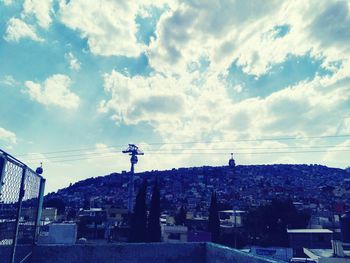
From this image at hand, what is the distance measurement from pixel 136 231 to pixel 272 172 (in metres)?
152

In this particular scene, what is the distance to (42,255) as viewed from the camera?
729cm

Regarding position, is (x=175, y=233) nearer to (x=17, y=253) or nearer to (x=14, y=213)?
(x=17, y=253)

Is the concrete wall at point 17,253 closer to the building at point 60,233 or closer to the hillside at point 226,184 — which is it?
the building at point 60,233

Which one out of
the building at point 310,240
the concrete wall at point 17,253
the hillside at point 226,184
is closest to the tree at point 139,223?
the building at point 310,240

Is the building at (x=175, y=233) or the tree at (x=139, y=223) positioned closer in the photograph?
the tree at (x=139, y=223)

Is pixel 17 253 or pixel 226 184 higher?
pixel 226 184

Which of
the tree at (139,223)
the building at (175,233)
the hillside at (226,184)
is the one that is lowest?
the building at (175,233)

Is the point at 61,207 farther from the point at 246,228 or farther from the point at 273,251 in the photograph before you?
the point at 273,251

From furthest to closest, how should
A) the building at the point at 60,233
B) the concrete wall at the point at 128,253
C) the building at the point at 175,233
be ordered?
the building at the point at 175,233, the building at the point at 60,233, the concrete wall at the point at 128,253

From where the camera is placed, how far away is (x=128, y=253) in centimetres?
769

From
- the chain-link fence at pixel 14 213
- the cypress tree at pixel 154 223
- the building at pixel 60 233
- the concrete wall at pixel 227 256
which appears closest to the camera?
the chain-link fence at pixel 14 213

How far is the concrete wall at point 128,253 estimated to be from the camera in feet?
24.1

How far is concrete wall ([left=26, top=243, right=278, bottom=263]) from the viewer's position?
24.1 ft

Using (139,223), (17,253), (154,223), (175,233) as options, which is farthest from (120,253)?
(175,233)
